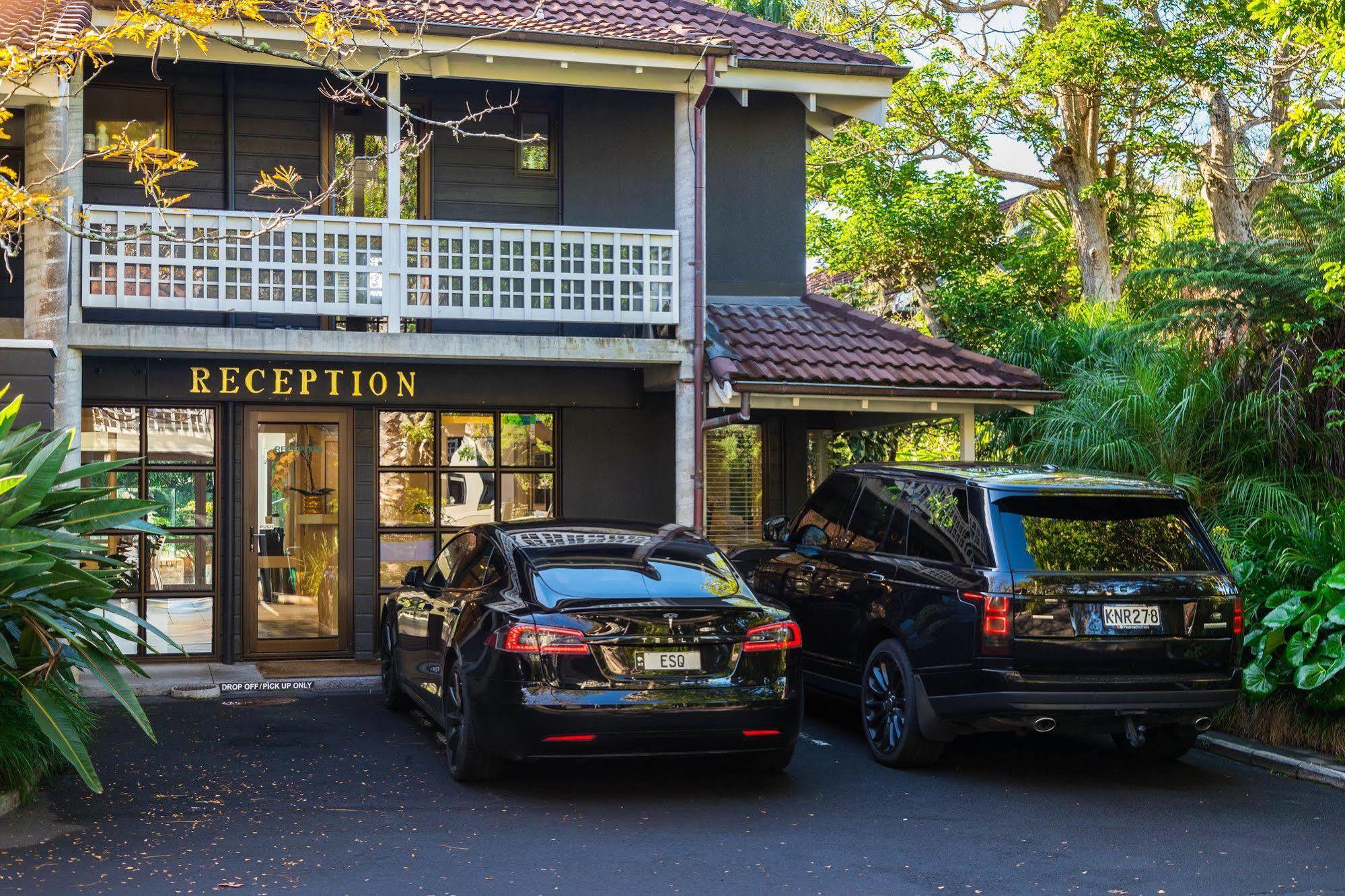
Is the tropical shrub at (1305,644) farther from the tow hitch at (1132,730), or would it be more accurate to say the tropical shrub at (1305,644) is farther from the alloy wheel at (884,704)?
the alloy wheel at (884,704)

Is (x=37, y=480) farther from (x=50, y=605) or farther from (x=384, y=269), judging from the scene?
(x=384, y=269)

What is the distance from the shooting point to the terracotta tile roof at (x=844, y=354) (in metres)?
13.1

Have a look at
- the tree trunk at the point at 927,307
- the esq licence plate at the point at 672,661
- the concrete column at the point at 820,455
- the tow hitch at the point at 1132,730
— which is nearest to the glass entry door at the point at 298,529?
the concrete column at the point at 820,455

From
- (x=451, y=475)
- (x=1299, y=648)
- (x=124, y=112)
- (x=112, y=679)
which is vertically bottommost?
(x=1299, y=648)

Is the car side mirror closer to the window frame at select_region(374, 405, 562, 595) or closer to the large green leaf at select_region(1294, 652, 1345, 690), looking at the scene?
the large green leaf at select_region(1294, 652, 1345, 690)

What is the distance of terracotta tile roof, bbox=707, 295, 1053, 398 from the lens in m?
13.1

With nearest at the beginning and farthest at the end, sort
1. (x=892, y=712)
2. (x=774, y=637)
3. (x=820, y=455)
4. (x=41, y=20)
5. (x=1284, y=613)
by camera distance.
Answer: (x=774, y=637), (x=892, y=712), (x=1284, y=613), (x=41, y=20), (x=820, y=455)

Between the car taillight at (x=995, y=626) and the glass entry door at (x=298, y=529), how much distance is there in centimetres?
761

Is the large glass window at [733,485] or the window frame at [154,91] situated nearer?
the window frame at [154,91]

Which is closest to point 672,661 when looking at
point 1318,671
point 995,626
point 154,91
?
point 995,626

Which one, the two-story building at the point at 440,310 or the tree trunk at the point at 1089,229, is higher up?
the tree trunk at the point at 1089,229

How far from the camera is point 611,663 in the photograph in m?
7.56

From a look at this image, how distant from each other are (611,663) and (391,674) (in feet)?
11.9

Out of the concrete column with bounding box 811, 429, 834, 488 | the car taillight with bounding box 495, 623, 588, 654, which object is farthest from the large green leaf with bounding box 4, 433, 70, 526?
the concrete column with bounding box 811, 429, 834, 488
